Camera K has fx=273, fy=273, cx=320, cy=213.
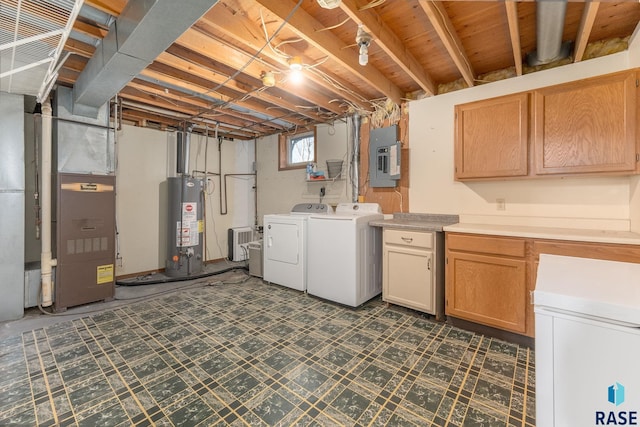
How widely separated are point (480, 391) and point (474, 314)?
0.80 meters

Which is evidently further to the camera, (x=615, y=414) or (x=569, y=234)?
(x=569, y=234)

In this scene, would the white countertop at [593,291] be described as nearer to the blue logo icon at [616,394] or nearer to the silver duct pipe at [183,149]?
the blue logo icon at [616,394]

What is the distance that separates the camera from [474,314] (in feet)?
7.72

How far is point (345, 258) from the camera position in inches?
115

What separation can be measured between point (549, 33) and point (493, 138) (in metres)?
0.83

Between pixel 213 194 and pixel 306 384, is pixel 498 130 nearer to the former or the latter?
pixel 306 384

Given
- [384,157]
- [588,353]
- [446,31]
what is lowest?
[588,353]

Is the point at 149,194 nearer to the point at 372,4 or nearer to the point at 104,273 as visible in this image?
the point at 104,273

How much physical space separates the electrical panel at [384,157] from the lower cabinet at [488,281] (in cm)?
116

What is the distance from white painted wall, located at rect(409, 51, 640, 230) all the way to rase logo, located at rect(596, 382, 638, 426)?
203 centimetres

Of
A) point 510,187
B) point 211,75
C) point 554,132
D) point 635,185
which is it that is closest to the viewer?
point 635,185

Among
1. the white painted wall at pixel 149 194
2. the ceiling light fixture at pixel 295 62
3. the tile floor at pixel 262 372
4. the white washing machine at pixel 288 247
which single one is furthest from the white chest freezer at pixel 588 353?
the white painted wall at pixel 149 194

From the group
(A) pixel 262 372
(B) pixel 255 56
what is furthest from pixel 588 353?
(B) pixel 255 56

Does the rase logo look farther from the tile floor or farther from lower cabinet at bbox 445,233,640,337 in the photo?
lower cabinet at bbox 445,233,640,337
